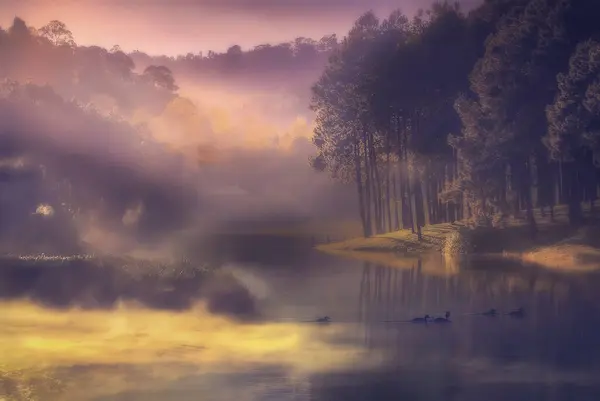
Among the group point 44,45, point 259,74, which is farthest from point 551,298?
point 44,45

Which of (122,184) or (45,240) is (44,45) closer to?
(122,184)

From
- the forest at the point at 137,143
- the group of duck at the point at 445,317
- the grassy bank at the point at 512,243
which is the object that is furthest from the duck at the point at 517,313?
the forest at the point at 137,143

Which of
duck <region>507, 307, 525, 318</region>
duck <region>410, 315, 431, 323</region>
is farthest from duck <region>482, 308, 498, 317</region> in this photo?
duck <region>410, 315, 431, 323</region>

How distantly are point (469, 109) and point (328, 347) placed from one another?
1890cm

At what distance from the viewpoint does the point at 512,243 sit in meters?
34.8

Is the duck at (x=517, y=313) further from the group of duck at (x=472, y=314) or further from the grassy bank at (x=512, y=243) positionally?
the grassy bank at (x=512, y=243)

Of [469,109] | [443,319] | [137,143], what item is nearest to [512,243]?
[469,109]

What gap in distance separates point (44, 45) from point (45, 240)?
17244 mm

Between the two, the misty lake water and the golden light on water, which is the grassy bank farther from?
the golden light on water

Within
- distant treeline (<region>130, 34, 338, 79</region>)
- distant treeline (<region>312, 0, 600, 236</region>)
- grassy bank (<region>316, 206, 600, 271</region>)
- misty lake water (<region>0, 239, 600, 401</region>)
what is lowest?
misty lake water (<region>0, 239, 600, 401</region>)

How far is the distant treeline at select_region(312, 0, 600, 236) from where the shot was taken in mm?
32875

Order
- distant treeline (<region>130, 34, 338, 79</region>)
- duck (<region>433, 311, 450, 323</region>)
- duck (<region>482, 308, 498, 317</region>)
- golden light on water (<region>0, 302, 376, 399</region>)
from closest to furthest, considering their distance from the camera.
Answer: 1. golden light on water (<region>0, 302, 376, 399</region>)
2. duck (<region>433, 311, 450, 323</region>)
3. duck (<region>482, 308, 498, 317</region>)
4. distant treeline (<region>130, 34, 338, 79</region>)

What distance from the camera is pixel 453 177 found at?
39.6 meters

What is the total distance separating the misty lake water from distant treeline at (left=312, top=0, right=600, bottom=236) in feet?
24.8
